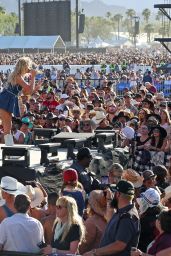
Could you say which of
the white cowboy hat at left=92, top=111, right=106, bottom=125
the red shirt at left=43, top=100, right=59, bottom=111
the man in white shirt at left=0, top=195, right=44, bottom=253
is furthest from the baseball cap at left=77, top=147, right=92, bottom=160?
the red shirt at left=43, top=100, right=59, bottom=111

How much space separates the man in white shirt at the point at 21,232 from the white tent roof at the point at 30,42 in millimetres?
62918

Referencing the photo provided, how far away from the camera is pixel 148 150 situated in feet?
41.0

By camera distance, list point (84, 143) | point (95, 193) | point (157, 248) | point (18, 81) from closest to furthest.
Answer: point (157, 248) < point (95, 193) < point (18, 81) < point (84, 143)

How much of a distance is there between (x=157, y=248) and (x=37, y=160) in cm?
595

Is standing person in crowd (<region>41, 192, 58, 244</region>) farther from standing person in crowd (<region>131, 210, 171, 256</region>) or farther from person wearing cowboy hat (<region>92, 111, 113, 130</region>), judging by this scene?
person wearing cowboy hat (<region>92, 111, 113, 130</region>)

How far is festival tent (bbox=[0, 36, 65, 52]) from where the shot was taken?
7281 centimetres

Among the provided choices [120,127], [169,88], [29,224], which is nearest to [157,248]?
[29,224]

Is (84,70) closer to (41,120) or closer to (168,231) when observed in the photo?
(41,120)

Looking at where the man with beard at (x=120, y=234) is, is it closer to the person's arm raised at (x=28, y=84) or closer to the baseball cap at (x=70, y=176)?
the baseball cap at (x=70, y=176)

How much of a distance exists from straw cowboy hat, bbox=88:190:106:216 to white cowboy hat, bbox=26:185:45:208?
3.60 feet

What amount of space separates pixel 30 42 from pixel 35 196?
67.4m

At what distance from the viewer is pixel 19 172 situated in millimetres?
11414

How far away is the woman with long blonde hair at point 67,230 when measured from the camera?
7059 mm

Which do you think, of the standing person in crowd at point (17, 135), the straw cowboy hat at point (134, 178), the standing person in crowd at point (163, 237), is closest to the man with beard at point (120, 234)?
the standing person in crowd at point (163, 237)
